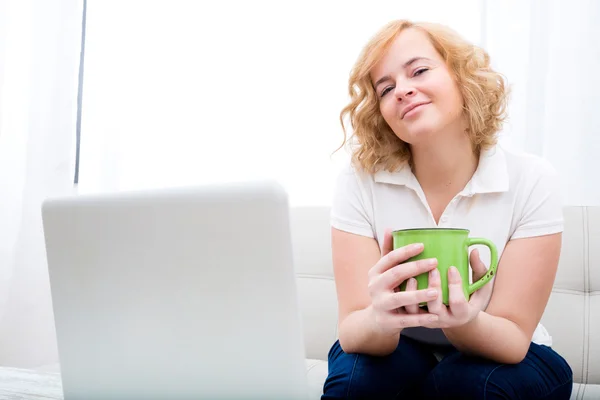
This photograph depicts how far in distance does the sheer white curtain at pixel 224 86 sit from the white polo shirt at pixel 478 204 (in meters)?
0.96

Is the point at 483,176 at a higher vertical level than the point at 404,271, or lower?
higher

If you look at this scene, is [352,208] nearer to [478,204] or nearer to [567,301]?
[478,204]

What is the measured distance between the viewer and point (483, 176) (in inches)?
47.1

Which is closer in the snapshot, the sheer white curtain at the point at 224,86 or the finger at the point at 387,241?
the finger at the point at 387,241

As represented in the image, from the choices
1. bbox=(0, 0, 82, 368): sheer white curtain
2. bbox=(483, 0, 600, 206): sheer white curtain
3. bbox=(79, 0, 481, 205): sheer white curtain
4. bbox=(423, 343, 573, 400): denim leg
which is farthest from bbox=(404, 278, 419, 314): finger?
bbox=(0, 0, 82, 368): sheer white curtain

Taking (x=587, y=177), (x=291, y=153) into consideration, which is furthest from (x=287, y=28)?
(x=587, y=177)

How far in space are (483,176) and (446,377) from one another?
0.42 meters

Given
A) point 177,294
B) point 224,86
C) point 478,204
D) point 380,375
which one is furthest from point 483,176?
point 224,86

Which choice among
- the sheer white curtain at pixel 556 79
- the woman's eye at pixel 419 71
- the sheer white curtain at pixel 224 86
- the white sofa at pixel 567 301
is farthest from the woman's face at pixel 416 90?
the sheer white curtain at pixel 224 86

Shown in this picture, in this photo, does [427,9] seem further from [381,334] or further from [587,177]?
[381,334]

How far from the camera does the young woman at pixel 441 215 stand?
99cm

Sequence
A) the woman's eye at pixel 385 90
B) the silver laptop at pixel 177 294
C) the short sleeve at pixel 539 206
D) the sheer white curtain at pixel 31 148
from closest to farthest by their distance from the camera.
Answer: the silver laptop at pixel 177 294, the short sleeve at pixel 539 206, the woman's eye at pixel 385 90, the sheer white curtain at pixel 31 148

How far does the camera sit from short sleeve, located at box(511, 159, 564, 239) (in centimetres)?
112

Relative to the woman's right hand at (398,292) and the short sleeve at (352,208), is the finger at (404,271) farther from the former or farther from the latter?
the short sleeve at (352,208)
